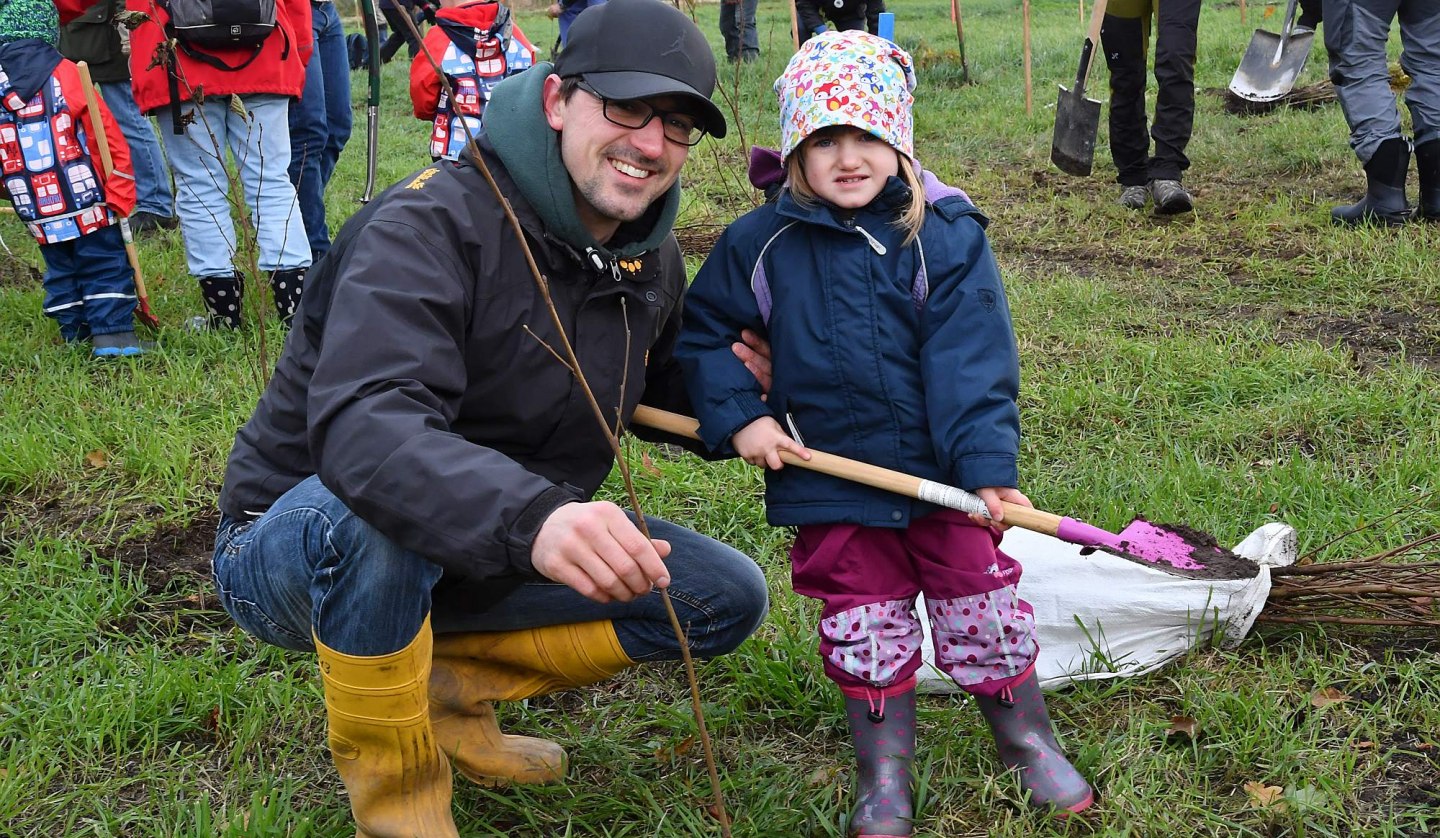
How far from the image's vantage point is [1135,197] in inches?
243

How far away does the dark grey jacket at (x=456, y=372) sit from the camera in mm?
1713

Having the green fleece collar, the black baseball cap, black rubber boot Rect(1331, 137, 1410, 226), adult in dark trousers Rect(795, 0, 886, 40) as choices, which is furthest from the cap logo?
adult in dark trousers Rect(795, 0, 886, 40)

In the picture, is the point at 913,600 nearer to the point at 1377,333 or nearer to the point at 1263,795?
the point at 1263,795

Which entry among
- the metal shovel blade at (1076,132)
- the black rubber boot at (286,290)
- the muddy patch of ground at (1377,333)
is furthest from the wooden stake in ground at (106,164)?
the metal shovel blade at (1076,132)

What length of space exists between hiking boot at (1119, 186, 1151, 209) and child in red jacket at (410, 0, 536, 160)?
2944mm

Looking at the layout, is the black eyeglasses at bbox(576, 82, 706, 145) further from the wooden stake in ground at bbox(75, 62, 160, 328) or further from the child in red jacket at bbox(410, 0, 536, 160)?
the wooden stake in ground at bbox(75, 62, 160, 328)

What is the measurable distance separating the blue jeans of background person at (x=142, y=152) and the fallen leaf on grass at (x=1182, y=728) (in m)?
5.14

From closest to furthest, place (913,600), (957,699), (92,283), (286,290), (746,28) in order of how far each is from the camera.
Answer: (913,600), (957,699), (92,283), (286,290), (746,28)

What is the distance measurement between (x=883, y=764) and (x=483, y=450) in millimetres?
1020

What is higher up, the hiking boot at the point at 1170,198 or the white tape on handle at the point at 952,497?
the white tape on handle at the point at 952,497

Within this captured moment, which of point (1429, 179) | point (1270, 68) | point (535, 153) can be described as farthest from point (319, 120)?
point (1270, 68)

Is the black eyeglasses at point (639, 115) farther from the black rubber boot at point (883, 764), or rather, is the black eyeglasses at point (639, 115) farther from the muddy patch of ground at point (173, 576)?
the muddy patch of ground at point (173, 576)

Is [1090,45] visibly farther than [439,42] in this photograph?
Yes

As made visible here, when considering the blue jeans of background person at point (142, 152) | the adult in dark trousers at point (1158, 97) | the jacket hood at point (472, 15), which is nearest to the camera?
the jacket hood at point (472, 15)
